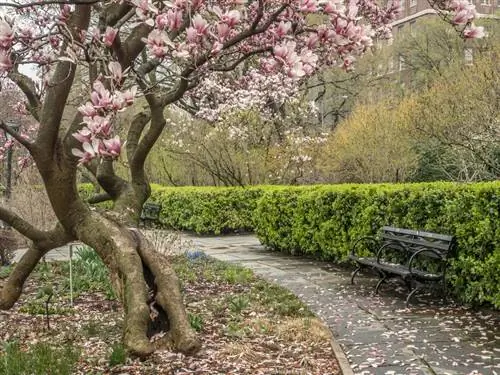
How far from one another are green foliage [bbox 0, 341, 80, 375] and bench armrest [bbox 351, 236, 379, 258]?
5240 millimetres

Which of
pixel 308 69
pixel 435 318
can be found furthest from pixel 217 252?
pixel 308 69

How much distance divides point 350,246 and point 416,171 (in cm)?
1103

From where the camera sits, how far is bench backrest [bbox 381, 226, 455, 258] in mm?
6950

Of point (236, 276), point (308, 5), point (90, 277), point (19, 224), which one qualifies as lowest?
point (236, 276)

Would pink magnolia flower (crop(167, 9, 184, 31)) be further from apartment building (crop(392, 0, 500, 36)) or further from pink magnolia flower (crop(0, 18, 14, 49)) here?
apartment building (crop(392, 0, 500, 36))

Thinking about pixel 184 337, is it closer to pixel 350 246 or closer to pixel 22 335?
pixel 22 335

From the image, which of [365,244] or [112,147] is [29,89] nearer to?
[112,147]

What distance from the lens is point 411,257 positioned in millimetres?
6867

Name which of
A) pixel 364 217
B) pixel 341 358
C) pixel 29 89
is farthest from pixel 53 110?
pixel 364 217

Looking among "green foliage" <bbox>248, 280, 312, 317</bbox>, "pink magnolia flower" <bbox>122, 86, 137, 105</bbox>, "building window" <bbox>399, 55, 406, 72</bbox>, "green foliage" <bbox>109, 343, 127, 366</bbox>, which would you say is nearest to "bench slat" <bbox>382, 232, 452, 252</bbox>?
"green foliage" <bbox>248, 280, 312, 317</bbox>

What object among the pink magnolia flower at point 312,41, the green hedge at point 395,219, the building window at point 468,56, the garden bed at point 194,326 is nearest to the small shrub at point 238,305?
the garden bed at point 194,326

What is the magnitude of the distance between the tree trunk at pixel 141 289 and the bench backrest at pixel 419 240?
3.25 meters

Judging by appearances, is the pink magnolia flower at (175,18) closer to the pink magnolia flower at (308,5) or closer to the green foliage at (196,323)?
the pink magnolia flower at (308,5)

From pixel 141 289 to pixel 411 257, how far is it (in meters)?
3.23
